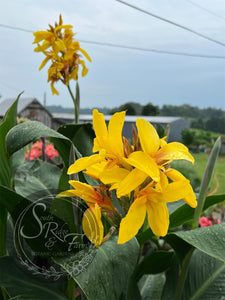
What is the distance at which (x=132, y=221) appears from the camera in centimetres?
23

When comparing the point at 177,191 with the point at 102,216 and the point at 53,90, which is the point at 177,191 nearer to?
the point at 102,216

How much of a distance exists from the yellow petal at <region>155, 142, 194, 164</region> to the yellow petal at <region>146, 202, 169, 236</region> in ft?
0.12

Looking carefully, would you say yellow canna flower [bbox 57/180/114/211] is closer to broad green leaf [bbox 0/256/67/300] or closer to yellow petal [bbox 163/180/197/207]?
yellow petal [bbox 163/180/197/207]

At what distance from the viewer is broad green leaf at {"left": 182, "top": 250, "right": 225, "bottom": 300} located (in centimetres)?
45

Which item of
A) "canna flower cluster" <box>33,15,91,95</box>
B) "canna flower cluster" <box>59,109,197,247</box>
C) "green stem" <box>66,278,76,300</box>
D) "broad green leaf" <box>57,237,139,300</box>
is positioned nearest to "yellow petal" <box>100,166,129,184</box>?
"canna flower cluster" <box>59,109,197,247</box>

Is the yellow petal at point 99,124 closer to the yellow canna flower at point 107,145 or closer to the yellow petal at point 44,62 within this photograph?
the yellow canna flower at point 107,145

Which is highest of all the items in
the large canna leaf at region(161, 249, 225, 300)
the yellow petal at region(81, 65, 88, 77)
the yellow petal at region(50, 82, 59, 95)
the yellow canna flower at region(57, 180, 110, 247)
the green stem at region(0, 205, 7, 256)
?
the yellow petal at region(81, 65, 88, 77)

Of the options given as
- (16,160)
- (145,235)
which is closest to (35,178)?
(16,160)

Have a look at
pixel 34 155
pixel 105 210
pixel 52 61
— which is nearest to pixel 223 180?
pixel 34 155

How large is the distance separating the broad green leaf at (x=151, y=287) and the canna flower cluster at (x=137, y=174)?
0.32 m

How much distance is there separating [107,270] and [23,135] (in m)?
0.16

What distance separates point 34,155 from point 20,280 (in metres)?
0.79

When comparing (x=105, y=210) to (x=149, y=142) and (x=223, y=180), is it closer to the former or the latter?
(x=149, y=142)

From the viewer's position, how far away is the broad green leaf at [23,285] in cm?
39
